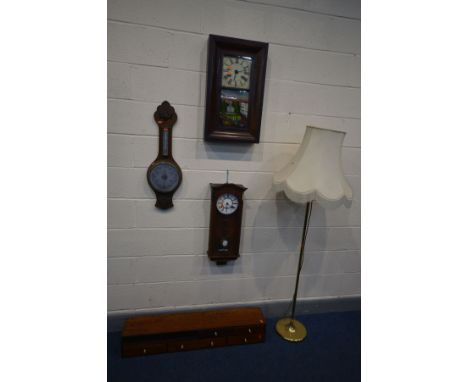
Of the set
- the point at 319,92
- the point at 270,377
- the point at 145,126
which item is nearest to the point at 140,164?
the point at 145,126

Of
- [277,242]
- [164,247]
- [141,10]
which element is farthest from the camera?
[277,242]

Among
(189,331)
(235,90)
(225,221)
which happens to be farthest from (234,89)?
(189,331)

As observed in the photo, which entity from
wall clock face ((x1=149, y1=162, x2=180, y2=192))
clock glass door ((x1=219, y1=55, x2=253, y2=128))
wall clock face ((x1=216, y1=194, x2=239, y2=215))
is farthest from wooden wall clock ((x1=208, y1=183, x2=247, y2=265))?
clock glass door ((x1=219, y1=55, x2=253, y2=128))

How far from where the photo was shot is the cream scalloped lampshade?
1.13 meters

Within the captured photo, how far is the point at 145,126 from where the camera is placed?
1.25m

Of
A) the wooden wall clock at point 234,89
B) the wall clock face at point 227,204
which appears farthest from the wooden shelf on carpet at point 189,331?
the wooden wall clock at point 234,89

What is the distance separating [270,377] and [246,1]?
6.16ft

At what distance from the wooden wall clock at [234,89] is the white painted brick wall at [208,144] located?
7 cm

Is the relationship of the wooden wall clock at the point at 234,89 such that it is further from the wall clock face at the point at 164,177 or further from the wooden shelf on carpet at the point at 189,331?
the wooden shelf on carpet at the point at 189,331

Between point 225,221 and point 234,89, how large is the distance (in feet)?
2.29

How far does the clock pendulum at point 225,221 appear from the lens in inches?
52.5

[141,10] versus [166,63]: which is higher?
[141,10]

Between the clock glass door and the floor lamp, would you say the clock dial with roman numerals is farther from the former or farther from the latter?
the floor lamp

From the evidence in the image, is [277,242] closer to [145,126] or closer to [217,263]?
[217,263]
